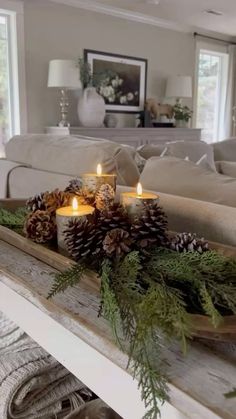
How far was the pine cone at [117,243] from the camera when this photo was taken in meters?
0.69

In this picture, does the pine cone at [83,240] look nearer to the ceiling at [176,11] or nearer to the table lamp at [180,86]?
the ceiling at [176,11]

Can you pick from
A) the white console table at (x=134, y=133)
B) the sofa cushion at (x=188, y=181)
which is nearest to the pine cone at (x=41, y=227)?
Result: the sofa cushion at (x=188, y=181)

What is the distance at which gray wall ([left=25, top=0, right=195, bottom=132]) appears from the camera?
423 cm

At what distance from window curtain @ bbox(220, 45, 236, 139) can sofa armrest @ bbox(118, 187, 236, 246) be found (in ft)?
18.4

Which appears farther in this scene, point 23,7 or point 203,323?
point 23,7

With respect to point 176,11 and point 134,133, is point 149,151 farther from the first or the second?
point 176,11

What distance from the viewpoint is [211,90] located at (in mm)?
6191

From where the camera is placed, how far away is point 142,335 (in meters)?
0.50

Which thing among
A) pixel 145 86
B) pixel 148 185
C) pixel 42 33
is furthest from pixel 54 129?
pixel 148 185

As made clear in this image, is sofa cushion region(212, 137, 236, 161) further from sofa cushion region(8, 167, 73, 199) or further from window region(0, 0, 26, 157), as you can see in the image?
sofa cushion region(8, 167, 73, 199)

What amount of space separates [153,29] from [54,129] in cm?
214

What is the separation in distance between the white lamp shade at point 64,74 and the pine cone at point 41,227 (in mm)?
3288

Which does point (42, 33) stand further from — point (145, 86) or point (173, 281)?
point (173, 281)

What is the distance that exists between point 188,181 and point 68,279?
0.68m
